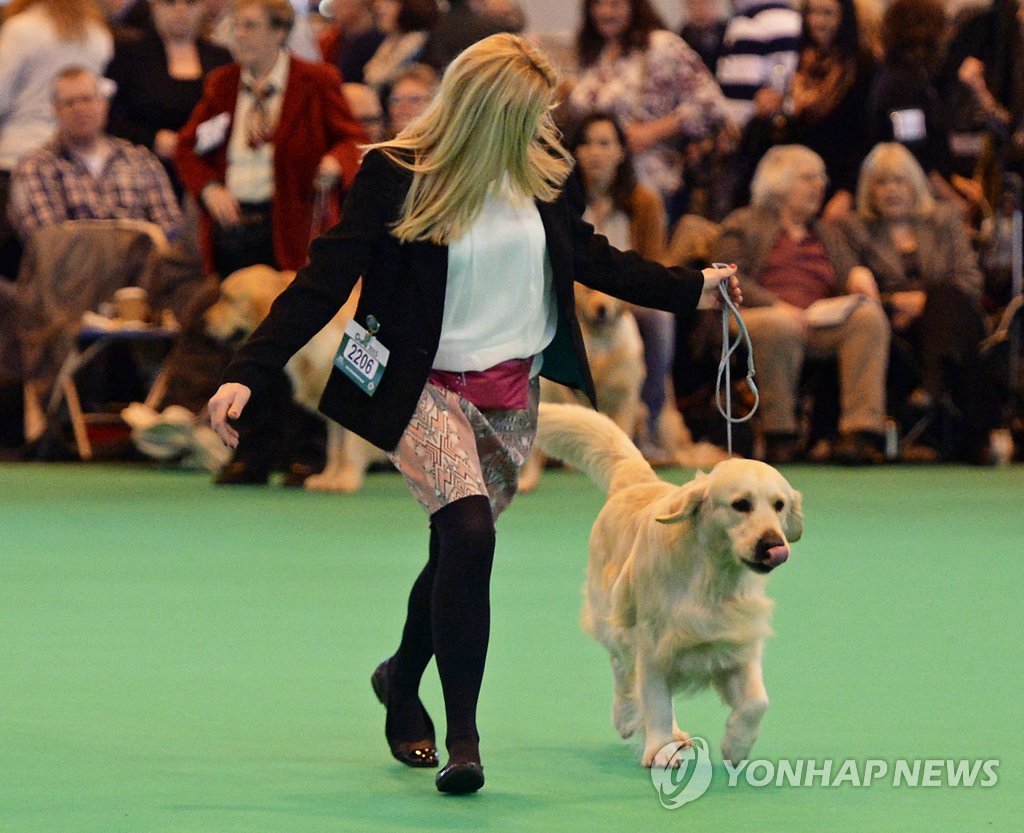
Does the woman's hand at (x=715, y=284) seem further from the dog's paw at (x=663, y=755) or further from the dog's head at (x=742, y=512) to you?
the dog's paw at (x=663, y=755)

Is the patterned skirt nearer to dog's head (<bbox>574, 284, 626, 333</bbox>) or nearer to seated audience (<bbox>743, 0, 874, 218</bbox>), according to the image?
dog's head (<bbox>574, 284, 626, 333</bbox>)

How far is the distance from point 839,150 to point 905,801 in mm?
7968

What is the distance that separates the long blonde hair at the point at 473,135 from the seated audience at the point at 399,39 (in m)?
7.35

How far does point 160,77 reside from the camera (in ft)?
35.8

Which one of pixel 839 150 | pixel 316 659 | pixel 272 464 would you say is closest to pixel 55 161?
pixel 272 464

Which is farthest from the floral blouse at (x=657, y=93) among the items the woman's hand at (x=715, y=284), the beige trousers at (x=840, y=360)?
the woman's hand at (x=715, y=284)

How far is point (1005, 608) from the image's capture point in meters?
5.48

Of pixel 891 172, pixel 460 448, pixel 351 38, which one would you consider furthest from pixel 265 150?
pixel 460 448

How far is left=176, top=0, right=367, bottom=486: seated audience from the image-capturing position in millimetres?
9078

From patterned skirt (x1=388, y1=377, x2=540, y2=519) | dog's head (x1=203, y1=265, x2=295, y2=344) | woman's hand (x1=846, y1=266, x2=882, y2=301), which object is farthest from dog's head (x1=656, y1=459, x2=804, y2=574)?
woman's hand (x1=846, y1=266, x2=882, y2=301)

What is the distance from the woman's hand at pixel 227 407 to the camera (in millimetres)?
3283

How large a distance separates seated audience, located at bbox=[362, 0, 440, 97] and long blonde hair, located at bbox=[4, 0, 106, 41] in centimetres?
153

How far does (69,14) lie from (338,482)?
3352 mm

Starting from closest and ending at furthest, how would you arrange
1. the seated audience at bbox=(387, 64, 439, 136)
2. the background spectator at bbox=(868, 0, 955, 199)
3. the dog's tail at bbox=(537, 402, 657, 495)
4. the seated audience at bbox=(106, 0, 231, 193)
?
1. the dog's tail at bbox=(537, 402, 657, 495)
2. the seated audience at bbox=(387, 64, 439, 136)
3. the background spectator at bbox=(868, 0, 955, 199)
4. the seated audience at bbox=(106, 0, 231, 193)
